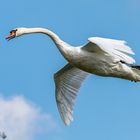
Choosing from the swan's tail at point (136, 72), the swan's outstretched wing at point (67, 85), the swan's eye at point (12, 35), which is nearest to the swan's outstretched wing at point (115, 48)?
the swan's tail at point (136, 72)

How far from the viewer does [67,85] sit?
23.8 meters

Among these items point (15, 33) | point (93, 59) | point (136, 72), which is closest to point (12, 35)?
point (15, 33)

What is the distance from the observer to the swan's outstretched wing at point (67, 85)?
923 inches

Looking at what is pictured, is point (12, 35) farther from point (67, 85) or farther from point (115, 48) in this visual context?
point (115, 48)

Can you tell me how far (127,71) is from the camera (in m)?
20.7

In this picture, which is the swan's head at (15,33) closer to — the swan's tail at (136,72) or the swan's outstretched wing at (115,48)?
the swan's outstretched wing at (115,48)

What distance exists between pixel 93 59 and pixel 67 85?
3564 mm

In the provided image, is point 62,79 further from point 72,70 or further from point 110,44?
point 110,44

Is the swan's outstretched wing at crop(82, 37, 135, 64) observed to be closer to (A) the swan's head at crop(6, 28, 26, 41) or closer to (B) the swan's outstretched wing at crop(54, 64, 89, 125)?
(A) the swan's head at crop(6, 28, 26, 41)

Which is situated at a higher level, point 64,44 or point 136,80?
point 64,44

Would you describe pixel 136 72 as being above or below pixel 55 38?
below

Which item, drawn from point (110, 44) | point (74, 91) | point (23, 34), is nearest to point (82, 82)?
point (74, 91)

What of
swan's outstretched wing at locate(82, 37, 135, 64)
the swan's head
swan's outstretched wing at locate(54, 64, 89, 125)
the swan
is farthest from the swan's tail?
the swan's head

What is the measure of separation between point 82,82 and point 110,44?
5.17m
